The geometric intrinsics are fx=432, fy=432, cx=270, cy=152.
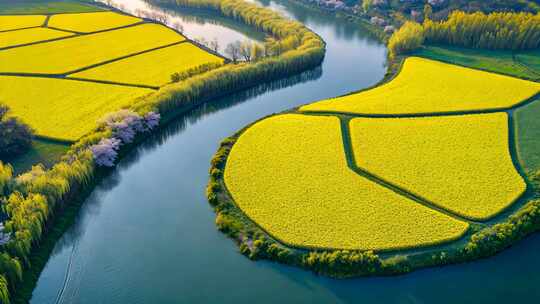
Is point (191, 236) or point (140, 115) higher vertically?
point (140, 115)

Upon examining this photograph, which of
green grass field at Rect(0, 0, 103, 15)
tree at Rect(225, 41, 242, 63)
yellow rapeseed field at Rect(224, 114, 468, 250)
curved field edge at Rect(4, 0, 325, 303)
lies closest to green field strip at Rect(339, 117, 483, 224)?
yellow rapeseed field at Rect(224, 114, 468, 250)

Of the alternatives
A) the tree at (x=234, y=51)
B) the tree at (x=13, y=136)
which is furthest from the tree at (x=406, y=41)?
the tree at (x=13, y=136)

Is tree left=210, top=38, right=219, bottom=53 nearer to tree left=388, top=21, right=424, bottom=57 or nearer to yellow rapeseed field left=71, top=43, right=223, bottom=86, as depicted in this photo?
yellow rapeseed field left=71, top=43, right=223, bottom=86

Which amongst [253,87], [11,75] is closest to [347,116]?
[253,87]

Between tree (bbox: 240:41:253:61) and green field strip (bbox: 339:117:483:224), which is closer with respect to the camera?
green field strip (bbox: 339:117:483:224)

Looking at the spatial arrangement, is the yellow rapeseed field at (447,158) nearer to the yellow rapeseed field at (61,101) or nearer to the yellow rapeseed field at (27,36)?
the yellow rapeseed field at (61,101)

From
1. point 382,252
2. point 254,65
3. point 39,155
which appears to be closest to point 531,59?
point 254,65

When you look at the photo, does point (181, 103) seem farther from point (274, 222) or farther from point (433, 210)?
point (433, 210)

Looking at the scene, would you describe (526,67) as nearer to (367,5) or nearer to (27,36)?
(367,5)
